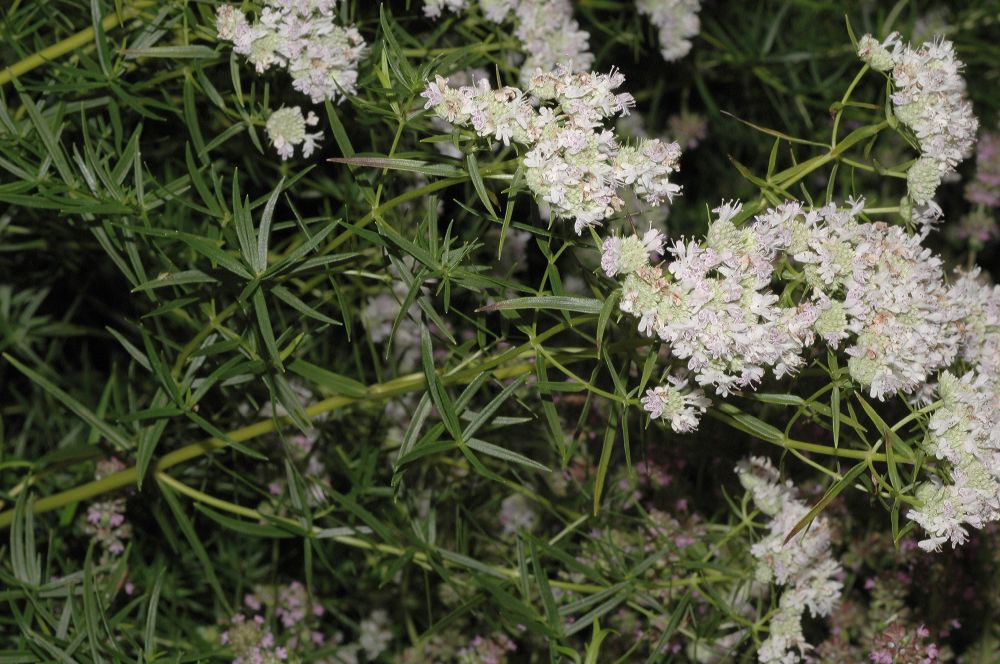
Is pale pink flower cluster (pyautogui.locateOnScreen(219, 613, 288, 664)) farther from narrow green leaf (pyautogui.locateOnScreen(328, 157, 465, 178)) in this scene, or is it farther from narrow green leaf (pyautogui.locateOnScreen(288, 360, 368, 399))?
narrow green leaf (pyautogui.locateOnScreen(328, 157, 465, 178))

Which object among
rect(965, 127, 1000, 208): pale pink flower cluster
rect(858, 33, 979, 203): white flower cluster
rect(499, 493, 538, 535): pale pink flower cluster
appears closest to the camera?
rect(858, 33, 979, 203): white flower cluster

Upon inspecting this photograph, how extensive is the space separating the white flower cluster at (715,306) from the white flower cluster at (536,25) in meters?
0.41

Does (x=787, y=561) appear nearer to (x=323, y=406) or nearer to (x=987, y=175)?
(x=323, y=406)

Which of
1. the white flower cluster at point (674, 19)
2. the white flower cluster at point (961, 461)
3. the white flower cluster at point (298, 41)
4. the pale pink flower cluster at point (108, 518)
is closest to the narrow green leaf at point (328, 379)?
the white flower cluster at point (298, 41)

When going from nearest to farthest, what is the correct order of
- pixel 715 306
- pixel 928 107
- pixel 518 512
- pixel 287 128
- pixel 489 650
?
pixel 715 306
pixel 928 107
pixel 287 128
pixel 489 650
pixel 518 512

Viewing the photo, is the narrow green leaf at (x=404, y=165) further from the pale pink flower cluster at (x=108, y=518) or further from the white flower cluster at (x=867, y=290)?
the pale pink flower cluster at (x=108, y=518)

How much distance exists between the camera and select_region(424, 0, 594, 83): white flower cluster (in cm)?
123

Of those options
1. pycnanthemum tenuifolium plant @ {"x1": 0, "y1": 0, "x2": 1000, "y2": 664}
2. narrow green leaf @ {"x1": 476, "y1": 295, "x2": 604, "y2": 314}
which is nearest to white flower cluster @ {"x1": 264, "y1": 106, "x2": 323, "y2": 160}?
pycnanthemum tenuifolium plant @ {"x1": 0, "y1": 0, "x2": 1000, "y2": 664}

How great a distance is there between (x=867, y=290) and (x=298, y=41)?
24.0 inches

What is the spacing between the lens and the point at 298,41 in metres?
1.06

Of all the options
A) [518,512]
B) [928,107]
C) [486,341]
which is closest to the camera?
[928,107]

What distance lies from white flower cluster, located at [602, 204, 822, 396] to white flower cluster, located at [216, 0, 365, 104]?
38 cm

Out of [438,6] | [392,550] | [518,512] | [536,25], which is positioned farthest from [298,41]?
[518,512]

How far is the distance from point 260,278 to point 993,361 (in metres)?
0.74
